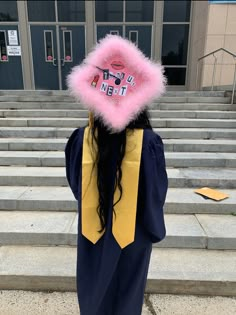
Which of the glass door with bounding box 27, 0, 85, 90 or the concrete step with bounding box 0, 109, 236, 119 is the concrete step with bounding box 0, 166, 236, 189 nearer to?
the concrete step with bounding box 0, 109, 236, 119

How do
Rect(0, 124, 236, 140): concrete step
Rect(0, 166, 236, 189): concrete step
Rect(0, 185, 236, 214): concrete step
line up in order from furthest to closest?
Rect(0, 124, 236, 140): concrete step
Rect(0, 166, 236, 189): concrete step
Rect(0, 185, 236, 214): concrete step

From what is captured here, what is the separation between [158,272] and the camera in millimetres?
2422

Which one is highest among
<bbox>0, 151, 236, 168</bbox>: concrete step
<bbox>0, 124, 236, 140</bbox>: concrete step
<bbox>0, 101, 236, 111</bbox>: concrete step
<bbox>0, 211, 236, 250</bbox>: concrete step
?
<bbox>0, 101, 236, 111</bbox>: concrete step

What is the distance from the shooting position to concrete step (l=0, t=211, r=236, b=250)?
2777 millimetres

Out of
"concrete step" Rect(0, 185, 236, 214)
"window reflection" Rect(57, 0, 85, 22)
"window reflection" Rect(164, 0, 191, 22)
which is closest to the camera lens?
"concrete step" Rect(0, 185, 236, 214)

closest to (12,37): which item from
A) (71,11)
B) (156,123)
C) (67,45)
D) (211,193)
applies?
(67,45)

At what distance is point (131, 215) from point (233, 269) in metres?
1.61

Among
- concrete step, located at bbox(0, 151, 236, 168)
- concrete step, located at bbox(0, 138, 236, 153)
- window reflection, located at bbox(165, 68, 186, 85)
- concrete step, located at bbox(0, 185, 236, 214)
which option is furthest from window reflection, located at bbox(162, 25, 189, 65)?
concrete step, located at bbox(0, 185, 236, 214)

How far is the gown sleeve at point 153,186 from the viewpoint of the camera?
1.39m

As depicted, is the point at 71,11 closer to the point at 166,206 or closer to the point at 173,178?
the point at 173,178

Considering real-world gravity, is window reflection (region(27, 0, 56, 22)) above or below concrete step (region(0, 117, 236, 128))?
above

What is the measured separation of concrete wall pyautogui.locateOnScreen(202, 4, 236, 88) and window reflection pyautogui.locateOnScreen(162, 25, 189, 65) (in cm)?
87

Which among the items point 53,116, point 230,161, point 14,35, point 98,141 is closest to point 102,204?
point 98,141

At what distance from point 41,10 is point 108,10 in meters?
2.22
